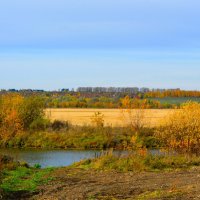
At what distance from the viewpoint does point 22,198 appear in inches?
508

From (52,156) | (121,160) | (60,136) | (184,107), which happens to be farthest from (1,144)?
(121,160)

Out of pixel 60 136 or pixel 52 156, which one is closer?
pixel 52 156

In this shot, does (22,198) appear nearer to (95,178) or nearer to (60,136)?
(95,178)

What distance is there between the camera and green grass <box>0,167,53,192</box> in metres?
14.4

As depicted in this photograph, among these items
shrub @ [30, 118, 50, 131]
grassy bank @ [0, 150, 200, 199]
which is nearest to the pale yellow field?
shrub @ [30, 118, 50, 131]

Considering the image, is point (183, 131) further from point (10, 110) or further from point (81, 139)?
point (10, 110)

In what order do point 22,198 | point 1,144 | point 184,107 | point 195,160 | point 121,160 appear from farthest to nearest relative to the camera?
point 1,144 < point 184,107 < point 195,160 < point 121,160 < point 22,198

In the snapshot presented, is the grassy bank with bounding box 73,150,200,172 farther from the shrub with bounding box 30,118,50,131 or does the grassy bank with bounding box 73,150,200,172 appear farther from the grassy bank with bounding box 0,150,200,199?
the shrub with bounding box 30,118,50,131

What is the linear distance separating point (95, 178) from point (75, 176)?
1087mm

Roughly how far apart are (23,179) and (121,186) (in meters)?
3.90

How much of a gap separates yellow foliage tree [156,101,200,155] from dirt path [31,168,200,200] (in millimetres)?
8038

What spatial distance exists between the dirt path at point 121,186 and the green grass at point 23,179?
42 cm

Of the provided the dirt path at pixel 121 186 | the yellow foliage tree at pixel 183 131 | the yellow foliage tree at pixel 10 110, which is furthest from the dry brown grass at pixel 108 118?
the dirt path at pixel 121 186

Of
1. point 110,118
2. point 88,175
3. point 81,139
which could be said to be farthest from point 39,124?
point 88,175
